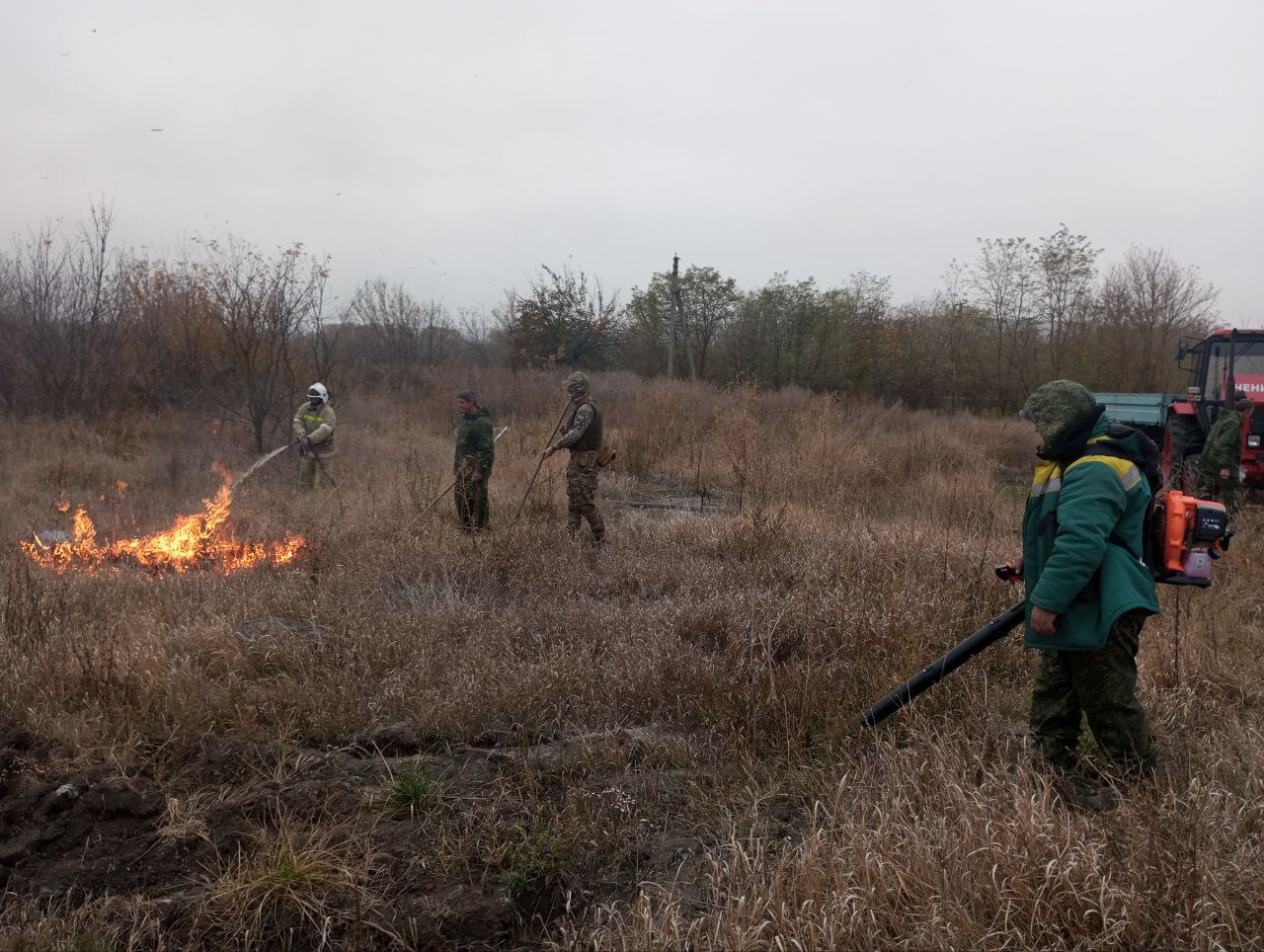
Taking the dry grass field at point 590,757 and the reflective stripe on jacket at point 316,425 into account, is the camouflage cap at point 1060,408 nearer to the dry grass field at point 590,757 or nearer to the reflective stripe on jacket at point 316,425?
the dry grass field at point 590,757

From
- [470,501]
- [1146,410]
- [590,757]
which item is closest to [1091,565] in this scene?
[590,757]

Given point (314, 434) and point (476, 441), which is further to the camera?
point (314, 434)

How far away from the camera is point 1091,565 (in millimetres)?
2814

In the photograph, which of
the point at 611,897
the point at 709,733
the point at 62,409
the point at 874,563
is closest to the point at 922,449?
the point at 874,563

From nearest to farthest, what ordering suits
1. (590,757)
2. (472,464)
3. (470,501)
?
(590,757), (472,464), (470,501)

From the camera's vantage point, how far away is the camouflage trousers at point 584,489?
7.94 meters

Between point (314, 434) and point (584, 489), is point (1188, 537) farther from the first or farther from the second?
point (314, 434)

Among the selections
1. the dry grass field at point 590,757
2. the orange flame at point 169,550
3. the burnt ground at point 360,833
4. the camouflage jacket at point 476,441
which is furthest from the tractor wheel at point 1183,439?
the orange flame at point 169,550

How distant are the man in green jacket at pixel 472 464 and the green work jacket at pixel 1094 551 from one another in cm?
595

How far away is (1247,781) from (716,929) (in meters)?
2.11

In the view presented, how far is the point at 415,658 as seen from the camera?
451cm

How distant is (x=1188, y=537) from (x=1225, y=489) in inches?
308

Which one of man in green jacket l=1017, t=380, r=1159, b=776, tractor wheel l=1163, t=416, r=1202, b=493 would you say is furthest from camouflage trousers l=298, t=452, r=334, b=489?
tractor wheel l=1163, t=416, r=1202, b=493

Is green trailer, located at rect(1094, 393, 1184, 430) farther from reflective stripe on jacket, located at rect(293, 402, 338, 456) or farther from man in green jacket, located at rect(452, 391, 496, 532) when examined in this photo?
reflective stripe on jacket, located at rect(293, 402, 338, 456)
